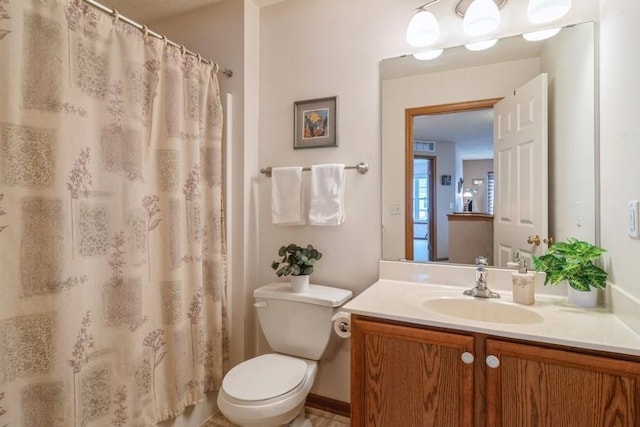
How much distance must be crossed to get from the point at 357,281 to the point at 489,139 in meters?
0.98

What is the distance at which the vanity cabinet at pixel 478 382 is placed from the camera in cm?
91

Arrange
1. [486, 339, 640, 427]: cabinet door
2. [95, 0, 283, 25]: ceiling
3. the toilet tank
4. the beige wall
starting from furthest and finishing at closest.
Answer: [95, 0, 283, 25]: ceiling
the toilet tank
the beige wall
[486, 339, 640, 427]: cabinet door

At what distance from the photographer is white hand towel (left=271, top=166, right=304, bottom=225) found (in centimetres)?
187

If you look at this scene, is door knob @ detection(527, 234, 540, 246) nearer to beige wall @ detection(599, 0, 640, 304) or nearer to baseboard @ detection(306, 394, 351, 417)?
beige wall @ detection(599, 0, 640, 304)

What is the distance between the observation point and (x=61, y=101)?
113 centimetres

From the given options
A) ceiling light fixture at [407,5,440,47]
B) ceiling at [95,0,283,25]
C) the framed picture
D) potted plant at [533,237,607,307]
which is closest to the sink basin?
potted plant at [533,237,607,307]

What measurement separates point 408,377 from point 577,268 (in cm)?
74

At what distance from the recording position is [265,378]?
143cm

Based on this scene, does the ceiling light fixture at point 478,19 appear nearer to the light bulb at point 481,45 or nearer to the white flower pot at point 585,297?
the light bulb at point 481,45

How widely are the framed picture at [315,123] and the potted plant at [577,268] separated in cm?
115

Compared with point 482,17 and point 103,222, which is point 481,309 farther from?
point 103,222

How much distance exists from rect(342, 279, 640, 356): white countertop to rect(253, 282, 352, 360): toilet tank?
28cm

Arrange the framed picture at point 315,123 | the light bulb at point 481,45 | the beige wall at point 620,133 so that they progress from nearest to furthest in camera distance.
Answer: the beige wall at point 620,133, the light bulb at point 481,45, the framed picture at point 315,123

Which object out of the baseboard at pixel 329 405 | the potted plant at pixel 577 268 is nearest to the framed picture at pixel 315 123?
the potted plant at pixel 577 268
